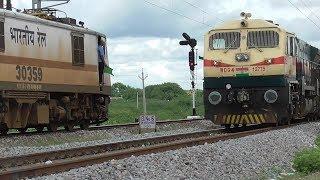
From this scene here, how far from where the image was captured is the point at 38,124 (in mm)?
19359

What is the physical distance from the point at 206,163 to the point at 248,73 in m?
9.90

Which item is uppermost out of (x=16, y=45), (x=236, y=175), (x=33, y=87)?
(x=16, y=45)

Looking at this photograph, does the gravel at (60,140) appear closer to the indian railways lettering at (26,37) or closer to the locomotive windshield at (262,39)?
the indian railways lettering at (26,37)

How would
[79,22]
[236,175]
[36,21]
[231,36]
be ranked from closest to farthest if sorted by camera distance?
[236,175]
[36,21]
[231,36]
[79,22]

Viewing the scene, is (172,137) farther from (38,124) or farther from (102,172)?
(102,172)

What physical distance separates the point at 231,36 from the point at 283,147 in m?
6.51

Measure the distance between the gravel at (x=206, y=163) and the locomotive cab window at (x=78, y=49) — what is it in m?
7.48

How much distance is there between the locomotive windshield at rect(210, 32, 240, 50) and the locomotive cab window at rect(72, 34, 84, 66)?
14.2 feet

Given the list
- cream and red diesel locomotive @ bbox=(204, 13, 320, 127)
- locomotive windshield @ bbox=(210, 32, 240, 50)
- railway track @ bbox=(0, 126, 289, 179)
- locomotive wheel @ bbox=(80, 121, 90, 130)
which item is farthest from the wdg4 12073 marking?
locomotive wheel @ bbox=(80, 121, 90, 130)

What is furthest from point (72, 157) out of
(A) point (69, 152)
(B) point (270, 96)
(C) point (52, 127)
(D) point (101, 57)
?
(D) point (101, 57)

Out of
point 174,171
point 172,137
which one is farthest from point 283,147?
point 174,171

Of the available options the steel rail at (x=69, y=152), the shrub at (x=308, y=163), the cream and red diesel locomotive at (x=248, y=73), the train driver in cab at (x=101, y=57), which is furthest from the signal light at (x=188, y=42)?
the shrub at (x=308, y=163)

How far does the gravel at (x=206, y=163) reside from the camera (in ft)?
30.5

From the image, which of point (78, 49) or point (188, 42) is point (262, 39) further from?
point (188, 42)
